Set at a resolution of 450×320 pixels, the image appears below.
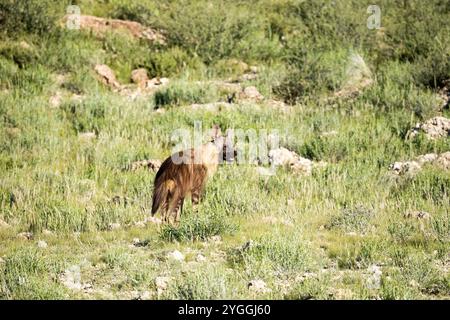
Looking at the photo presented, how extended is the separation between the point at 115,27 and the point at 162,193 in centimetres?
950

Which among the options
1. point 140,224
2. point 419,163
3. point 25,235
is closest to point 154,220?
point 140,224

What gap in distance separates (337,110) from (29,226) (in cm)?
572

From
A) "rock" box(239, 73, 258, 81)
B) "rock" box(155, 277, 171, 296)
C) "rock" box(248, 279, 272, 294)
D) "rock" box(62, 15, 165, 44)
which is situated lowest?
"rock" box(155, 277, 171, 296)

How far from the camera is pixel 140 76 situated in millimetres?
12945

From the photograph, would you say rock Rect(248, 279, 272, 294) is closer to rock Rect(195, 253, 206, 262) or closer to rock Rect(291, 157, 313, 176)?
rock Rect(195, 253, 206, 262)

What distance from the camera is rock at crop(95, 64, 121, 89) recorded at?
12.7 metres

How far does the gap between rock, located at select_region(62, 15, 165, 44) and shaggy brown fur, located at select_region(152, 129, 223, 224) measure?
27.4 ft

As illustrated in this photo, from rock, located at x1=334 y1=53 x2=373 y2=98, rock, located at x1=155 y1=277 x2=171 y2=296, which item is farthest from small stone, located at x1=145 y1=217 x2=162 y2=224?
rock, located at x1=334 y1=53 x2=373 y2=98

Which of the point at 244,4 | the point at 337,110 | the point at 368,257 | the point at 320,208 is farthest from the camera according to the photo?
the point at 244,4

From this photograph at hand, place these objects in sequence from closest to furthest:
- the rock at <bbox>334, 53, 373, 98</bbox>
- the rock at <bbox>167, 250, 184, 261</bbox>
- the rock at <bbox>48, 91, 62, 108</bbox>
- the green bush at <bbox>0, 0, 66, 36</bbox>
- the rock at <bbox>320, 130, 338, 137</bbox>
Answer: the rock at <bbox>167, 250, 184, 261</bbox> → the rock at <bbox>320, 130, 338, 137</bbox> → the rock at <bbox>48, 91, 62, 108</bbox> → the rock at <bbox>334, 53, 373, 98</bbox> → the green bush at <bbox>0, 0, 66, 36</bbox>

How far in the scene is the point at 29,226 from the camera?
677 cm

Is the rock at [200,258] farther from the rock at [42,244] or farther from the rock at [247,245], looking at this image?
the rock at [42,244]

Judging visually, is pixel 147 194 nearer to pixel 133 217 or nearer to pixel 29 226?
pixel 133 217
